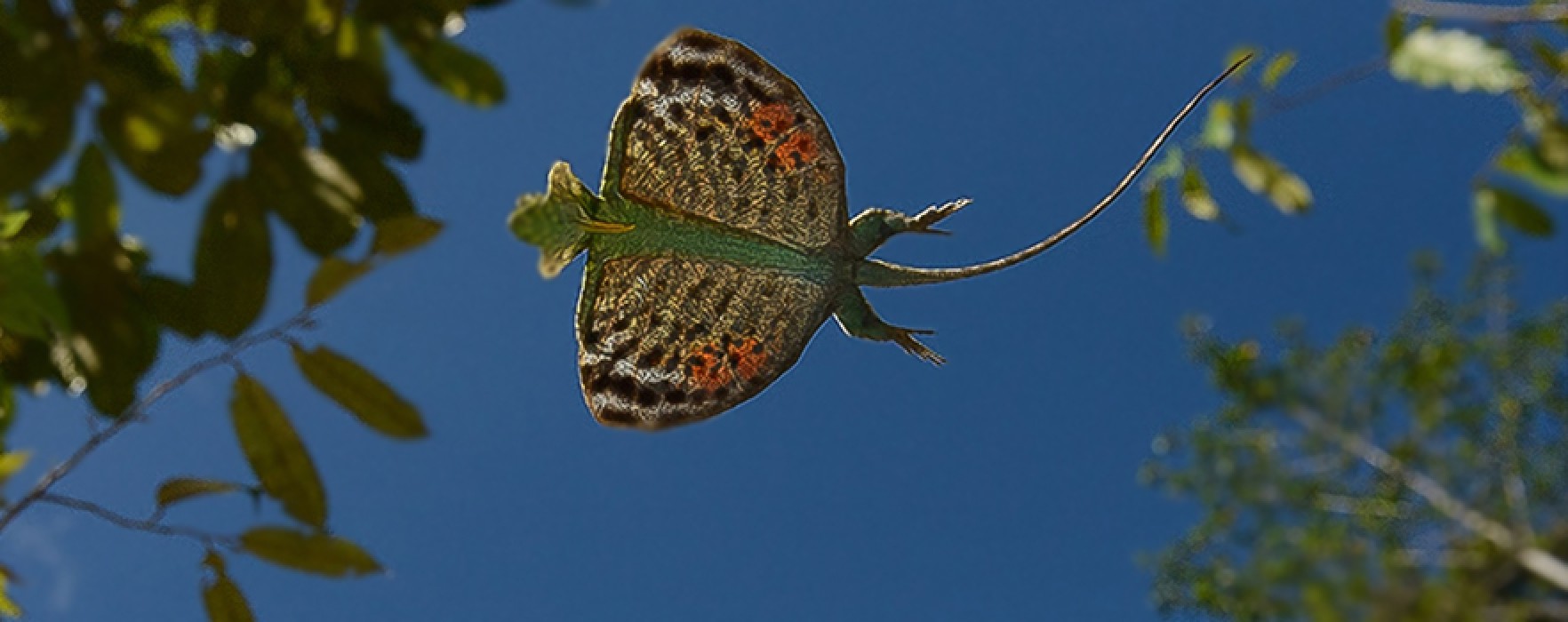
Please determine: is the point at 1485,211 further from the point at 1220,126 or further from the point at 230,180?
the point at 230,180

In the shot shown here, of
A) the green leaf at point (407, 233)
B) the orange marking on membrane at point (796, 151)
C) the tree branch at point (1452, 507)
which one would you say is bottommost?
the green leaf at point (407, 233)

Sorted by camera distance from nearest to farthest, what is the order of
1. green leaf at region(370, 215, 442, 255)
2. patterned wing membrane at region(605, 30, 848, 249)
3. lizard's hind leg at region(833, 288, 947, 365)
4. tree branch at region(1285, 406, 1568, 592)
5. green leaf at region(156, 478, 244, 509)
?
green leaf at region(370, 215, 442, 255) → green leaf at region(156, 478, 244, 509) → patterned wing membrane at region(605, 30, 848, 249) → lizard's hind leg at region(833, 288, 947, 365) → tree branch at region(1285, 406, 1568, 592)

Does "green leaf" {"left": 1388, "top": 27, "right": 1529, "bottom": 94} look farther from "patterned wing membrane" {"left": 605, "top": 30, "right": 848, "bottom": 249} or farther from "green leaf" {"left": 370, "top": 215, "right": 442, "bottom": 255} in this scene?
"patterned wing membrane" {"left": 605, "top": 30, "right": 848, "bottom": 249}

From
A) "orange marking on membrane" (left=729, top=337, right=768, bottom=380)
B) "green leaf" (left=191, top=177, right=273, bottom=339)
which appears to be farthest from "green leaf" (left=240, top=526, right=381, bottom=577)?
"orange marking on membrane" (left=729, top=337, right=768, bottom=380)

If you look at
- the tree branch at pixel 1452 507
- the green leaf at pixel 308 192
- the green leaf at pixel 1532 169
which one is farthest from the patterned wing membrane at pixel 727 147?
the tree branch at pixel 1452 507

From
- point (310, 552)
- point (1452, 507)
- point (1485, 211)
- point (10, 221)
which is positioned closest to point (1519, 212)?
point (1485, 211)

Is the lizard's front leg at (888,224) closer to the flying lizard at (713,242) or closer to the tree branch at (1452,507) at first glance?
the flying lizard at (713,242)

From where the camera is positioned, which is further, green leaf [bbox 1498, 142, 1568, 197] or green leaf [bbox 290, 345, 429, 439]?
green leaf [bbox 290, 345, 429, 439]

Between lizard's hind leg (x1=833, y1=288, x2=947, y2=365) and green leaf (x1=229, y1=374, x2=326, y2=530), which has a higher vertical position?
lizard's hind leg (x1=833, y1=288, x2=947, y2=365)
